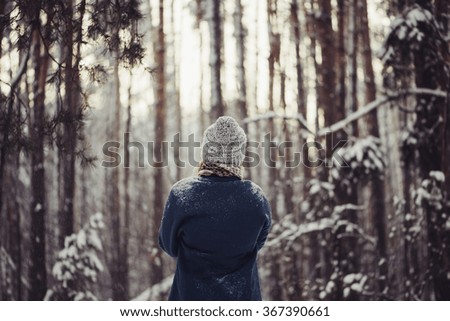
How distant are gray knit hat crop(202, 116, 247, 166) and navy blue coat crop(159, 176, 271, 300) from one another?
105 mm

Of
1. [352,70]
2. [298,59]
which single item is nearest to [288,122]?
[298,59]

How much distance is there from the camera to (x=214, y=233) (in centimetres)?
221

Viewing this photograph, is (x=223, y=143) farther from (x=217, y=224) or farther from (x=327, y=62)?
(x=327, y=62)

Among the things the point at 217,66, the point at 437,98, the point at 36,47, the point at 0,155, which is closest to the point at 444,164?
the point at 437,98

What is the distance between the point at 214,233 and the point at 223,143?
1.49ft

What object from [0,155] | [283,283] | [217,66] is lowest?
[283,283]

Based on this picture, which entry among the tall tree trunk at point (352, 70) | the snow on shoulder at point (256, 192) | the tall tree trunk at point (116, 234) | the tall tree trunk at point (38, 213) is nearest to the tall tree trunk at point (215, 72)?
the tall tree trunk at point (116, 234)

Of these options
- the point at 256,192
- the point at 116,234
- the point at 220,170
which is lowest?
the point at 116,234

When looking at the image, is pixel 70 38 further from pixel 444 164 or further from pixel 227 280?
pixel 444 164

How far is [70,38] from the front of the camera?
151 inches

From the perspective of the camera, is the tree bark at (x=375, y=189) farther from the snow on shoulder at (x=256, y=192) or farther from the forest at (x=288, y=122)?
the snow on shoulder at (x=256, y=192)

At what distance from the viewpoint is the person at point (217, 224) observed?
2205 millimetres
